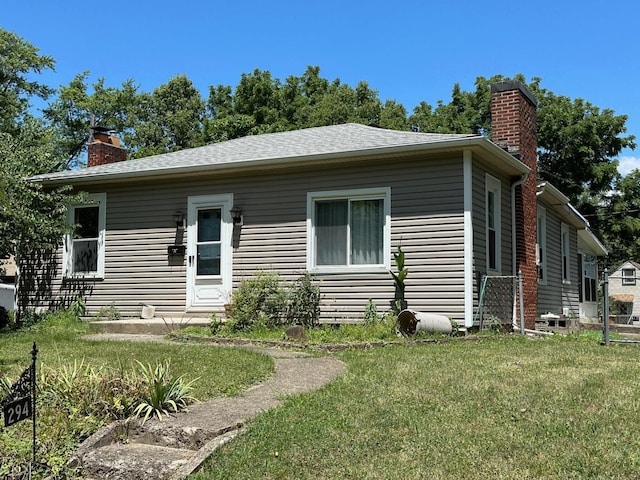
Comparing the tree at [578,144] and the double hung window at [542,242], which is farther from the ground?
the tree at [578,144]

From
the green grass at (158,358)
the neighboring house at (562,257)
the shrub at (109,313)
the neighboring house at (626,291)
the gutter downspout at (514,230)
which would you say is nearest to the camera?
the green grass at (158,358)

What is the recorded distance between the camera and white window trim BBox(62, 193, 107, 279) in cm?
1383

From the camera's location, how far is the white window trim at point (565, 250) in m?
17.6

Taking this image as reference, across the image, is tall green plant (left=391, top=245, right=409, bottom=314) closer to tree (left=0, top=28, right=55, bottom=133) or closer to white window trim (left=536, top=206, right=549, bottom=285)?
white window trim (left=536, top=206, right=549, bottom=285)

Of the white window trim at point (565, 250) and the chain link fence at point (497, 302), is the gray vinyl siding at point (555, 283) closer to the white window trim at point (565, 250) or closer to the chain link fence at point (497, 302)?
the white window trim at point (565, 250)

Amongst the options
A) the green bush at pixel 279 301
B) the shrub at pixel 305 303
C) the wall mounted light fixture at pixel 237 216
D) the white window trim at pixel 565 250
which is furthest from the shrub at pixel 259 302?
the white window trim at pixel 565 250

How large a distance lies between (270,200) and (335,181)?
1.31 metres

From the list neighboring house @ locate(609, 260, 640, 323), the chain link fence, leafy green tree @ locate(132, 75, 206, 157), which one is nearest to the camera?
the chain link fence

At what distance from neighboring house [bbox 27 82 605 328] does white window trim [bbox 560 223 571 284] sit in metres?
2.94

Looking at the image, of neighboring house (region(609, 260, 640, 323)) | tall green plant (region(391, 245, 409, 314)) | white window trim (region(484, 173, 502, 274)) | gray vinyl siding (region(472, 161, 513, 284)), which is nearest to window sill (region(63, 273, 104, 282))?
tall green plant (region(391, 245, 409, 314))

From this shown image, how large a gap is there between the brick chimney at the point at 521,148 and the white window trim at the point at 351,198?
3.17 m

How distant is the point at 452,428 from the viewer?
4820mm

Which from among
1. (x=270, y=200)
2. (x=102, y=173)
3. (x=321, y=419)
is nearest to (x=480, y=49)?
(x=270, y=200)

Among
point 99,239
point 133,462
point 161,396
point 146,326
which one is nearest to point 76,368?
point 161,396
